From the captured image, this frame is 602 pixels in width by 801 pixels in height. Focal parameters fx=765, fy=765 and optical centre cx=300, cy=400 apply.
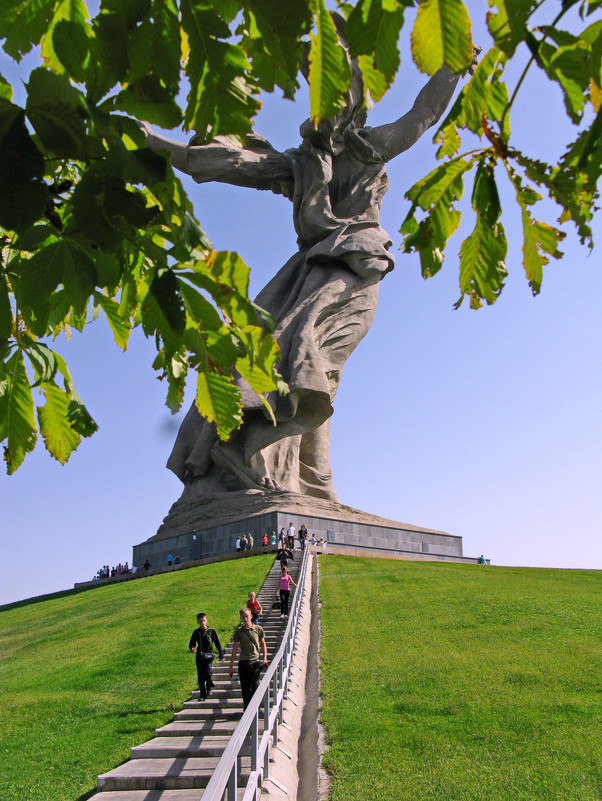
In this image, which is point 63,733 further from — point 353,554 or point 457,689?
point 353,554

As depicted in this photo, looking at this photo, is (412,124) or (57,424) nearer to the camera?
(57,424)

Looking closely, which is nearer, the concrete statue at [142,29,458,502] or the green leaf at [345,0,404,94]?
the green leaf at [345,0,404,94]

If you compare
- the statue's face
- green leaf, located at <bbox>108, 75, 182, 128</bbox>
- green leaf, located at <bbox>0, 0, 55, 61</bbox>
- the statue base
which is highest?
the statue's face

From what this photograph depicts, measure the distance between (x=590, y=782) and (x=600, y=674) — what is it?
3130 millimetres

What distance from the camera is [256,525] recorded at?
896 inches

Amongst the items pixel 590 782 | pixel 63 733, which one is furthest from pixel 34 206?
pixel 63 733

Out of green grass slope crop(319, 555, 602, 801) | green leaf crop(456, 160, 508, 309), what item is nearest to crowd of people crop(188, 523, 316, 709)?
green grass slope crop(319, 555, 602, 801)

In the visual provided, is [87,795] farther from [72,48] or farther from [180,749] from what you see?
[72,48]

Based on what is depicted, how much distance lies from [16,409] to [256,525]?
21328 millimetres

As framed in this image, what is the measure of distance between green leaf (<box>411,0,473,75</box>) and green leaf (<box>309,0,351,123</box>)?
0.17 metres

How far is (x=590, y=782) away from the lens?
5.32 metres

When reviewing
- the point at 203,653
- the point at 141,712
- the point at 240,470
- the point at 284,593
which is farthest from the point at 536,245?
the point at 240,470

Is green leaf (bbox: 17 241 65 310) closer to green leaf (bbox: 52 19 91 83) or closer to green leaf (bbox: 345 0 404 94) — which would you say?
green leaf (bbox: 52 19 91 83)

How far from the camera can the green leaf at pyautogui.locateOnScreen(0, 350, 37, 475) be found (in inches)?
68.9
